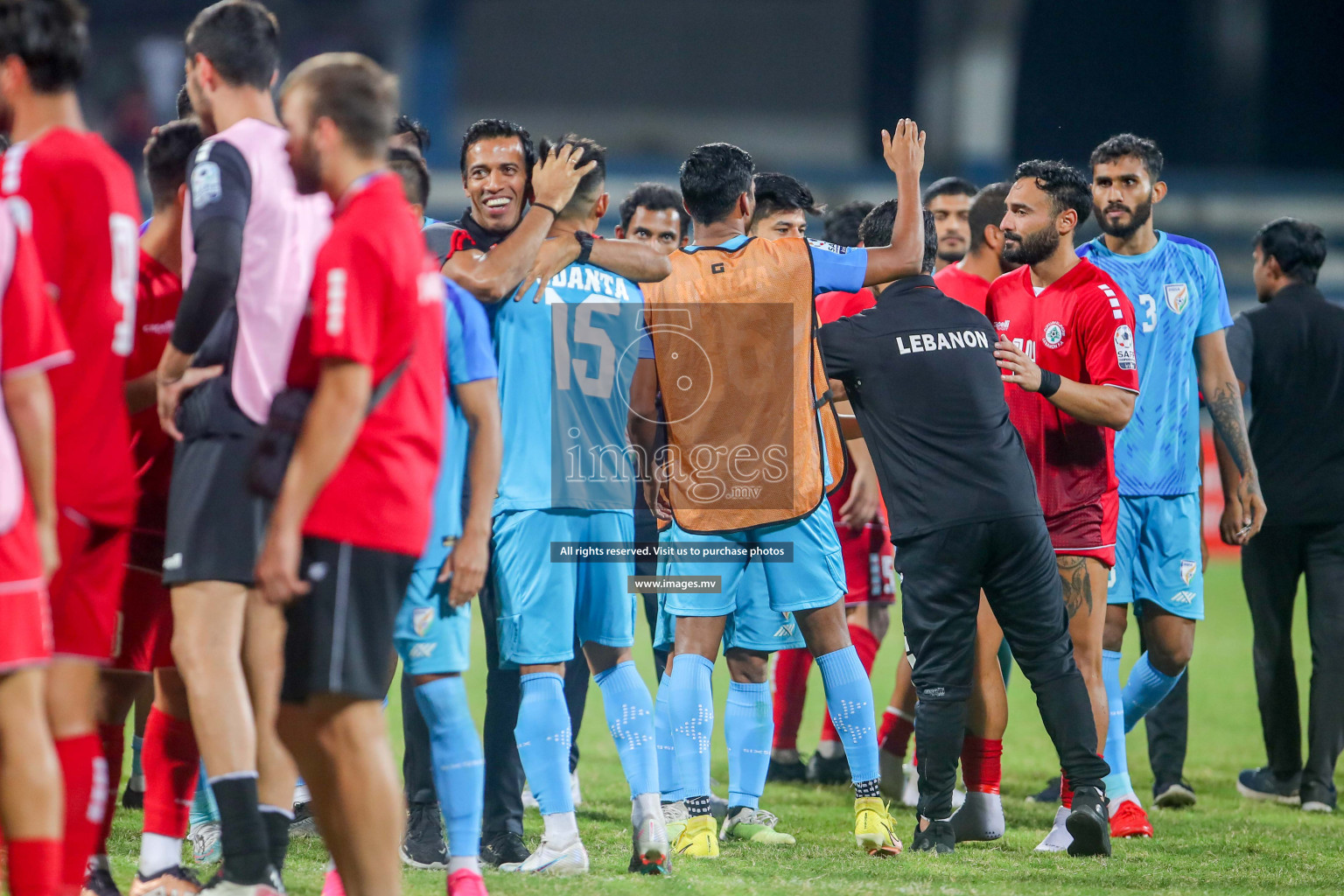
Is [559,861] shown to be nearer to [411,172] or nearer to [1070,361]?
[411,172]

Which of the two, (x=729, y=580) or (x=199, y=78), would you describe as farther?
(x=729, y=580)

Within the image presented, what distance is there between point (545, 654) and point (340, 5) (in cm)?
2397

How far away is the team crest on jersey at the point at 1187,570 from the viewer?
6.27 m

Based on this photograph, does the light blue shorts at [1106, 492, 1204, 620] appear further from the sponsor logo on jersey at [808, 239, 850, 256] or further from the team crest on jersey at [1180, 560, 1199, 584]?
the sponsor logo on jersey at [808, 239, 850, 256]

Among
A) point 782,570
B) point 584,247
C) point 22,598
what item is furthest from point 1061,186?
point 22,598

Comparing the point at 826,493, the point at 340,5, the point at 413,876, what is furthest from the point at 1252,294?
the point at 413,876

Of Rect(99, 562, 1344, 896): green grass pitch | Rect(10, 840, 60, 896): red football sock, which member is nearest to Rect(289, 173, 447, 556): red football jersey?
Rect(10, 840, 60, 896): red football sock

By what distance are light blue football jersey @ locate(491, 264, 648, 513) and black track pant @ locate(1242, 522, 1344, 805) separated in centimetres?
377

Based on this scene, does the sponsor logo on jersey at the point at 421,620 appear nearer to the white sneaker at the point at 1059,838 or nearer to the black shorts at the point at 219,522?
the black shorts at the point at 219,522

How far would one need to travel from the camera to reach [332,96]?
3.35m

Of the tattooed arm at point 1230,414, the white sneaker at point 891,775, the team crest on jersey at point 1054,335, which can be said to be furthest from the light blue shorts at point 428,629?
the tattooed arm at point 1230,414

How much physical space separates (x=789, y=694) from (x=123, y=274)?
4.53 m

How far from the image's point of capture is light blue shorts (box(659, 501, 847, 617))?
5.34 meters

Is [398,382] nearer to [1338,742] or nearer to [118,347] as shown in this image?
[118,347]
